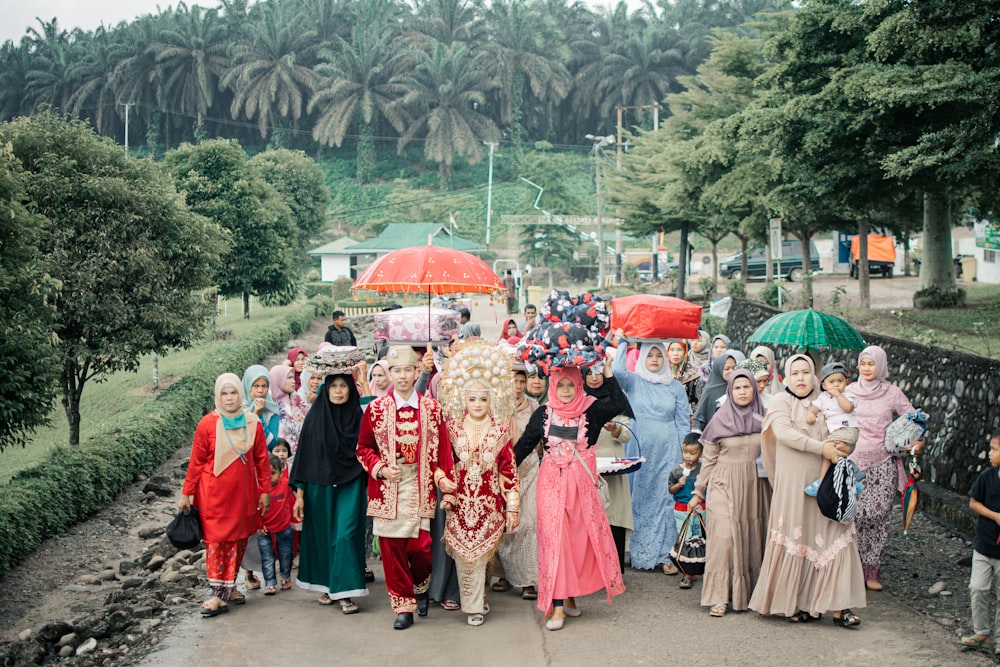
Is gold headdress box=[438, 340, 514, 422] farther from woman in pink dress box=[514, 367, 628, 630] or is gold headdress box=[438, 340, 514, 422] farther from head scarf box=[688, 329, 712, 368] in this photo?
head scarf box=[688, 329, 712, 368]

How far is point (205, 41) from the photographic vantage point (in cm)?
→ 8750

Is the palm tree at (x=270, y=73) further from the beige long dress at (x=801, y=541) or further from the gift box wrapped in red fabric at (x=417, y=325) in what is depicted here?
the beige long dress at (x=801, y=541)

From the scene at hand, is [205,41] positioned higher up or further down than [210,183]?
Result: higher up

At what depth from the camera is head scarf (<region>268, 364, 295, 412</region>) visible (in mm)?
9336

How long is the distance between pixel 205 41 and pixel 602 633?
292ft

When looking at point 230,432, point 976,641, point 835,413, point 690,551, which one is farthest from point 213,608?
point 976,641

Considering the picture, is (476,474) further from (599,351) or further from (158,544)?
(158,544)

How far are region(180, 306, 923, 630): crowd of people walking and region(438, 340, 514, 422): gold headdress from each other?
1 centimetres

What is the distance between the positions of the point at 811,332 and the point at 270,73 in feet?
268

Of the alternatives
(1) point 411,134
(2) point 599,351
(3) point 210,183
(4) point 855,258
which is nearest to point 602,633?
(2) point 599,351

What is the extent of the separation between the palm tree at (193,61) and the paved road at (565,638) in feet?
282

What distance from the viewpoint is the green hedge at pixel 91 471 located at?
30.8ft

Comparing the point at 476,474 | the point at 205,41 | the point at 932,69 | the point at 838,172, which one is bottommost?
the point at 476,474

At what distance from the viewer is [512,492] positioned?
6750 mm
